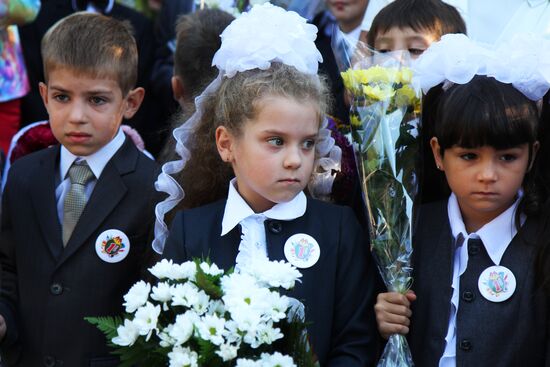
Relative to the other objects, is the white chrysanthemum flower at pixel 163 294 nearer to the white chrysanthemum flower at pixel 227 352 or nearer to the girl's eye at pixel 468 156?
the white chrysanthemum flower at pixel 227 352

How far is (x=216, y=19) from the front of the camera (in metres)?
5.00

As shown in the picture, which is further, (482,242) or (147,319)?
(482,242)

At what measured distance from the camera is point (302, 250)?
3705mm

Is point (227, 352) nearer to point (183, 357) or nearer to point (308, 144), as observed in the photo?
point (183, 357)

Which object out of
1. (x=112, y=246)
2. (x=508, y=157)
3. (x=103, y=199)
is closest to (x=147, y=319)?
(x=112, y=246)

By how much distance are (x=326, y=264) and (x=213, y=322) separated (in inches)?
31.2

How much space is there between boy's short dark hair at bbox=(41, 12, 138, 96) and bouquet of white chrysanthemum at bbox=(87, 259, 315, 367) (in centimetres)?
147

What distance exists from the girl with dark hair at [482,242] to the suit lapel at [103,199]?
1.35 m

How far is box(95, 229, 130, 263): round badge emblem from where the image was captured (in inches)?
167

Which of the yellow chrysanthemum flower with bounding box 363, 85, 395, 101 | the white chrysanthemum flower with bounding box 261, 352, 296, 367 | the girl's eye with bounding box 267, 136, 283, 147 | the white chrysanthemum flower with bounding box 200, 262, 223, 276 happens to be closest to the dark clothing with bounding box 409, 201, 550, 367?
the yellow chrysanthemum flower with bounding box 363, 85, 395, 101

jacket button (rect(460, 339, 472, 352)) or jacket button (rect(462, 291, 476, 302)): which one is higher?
jacket button (rect(462, 291, 476, 302))

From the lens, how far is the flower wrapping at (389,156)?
368cm

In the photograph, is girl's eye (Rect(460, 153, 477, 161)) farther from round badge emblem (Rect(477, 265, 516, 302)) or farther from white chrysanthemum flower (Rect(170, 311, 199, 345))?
Result: white chrysanthemum flower (Rect(170, 311, 199, 345))

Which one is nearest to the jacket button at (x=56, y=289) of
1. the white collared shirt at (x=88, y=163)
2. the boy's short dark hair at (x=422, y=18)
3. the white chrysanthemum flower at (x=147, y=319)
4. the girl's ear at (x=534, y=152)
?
the white collared shirt at (x=88, y=163)
